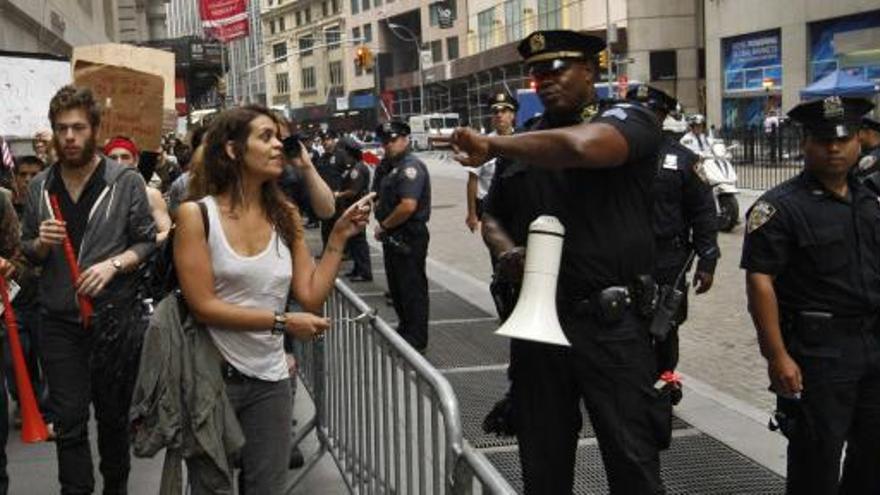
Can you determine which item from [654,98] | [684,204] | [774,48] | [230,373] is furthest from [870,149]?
[774,48]

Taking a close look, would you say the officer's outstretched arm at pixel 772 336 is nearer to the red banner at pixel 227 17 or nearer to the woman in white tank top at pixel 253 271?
the woman in white tank top at pixel 253 271

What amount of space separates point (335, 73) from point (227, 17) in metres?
86.8

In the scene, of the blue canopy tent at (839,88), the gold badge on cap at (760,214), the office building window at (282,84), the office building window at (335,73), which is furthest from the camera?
the office building window at (282,84)

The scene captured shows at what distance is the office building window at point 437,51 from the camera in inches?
3182

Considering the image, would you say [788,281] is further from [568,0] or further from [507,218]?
[568,0]

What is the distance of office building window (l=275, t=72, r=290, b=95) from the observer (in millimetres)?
125875

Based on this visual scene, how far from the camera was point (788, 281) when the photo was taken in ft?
13.4

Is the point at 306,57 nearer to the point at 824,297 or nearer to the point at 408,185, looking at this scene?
the point at 408,185

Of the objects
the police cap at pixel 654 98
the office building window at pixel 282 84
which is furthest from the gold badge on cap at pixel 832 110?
the office building window at pixel 282 84

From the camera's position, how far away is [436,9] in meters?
81.0

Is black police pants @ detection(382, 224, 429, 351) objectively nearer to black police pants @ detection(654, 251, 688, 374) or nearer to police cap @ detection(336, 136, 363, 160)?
black police pants @ detection(654, 251, 688, 374)

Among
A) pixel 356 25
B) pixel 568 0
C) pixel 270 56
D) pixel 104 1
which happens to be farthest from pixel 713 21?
pixel 270 56

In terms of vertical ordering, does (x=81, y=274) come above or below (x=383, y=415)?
above

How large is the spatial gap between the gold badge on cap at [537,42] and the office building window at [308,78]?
115 m
